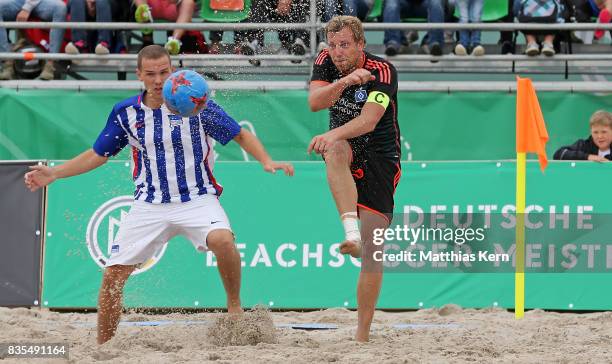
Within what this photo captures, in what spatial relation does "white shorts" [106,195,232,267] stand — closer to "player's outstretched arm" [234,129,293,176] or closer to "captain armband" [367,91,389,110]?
"player's outstretched arm" [234,129,293,176]

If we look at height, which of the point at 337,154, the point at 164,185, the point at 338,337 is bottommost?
the point at 338,337

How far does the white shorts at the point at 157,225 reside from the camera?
21.4 ft

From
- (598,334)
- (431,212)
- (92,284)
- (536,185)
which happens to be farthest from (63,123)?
(598,334)

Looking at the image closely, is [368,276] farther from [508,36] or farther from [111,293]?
[508,36]

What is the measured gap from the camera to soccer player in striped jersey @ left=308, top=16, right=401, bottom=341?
21.0 ft

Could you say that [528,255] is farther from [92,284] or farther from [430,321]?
[92,284]

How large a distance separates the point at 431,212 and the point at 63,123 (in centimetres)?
394

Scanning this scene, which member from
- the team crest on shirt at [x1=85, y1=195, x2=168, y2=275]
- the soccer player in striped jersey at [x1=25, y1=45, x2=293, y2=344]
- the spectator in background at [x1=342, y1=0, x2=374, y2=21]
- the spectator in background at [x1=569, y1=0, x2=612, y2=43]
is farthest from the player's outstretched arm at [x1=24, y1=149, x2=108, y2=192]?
the spectator in background at [x1=569, y1=0, x2=612, y2=43]

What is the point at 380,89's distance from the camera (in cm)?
651

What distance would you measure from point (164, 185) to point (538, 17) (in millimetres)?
5495

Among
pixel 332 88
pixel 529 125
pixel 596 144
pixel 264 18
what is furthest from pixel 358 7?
pixel 332 88

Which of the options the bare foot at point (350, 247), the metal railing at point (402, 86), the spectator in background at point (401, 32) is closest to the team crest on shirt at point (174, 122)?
the bare foot at point (350, 247)

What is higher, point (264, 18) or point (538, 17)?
point (538, 17)

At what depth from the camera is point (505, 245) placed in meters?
8.60
